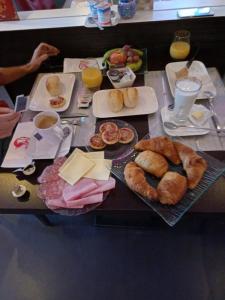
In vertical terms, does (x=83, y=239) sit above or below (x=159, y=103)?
below

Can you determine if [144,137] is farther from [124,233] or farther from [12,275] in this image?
[12,275]

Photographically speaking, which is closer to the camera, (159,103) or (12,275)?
(159,103)

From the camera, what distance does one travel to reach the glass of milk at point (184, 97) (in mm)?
803

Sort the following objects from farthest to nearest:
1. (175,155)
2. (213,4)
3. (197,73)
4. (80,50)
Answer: (80,50), (213,4), (197,73), (175,155)

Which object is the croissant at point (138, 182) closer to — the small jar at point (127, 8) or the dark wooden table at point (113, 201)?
the dark wooden table at point (113, 201)

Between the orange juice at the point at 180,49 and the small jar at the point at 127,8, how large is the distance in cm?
25

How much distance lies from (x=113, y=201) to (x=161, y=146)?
238 millimetres

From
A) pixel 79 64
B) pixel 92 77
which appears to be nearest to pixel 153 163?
pixel 92 77

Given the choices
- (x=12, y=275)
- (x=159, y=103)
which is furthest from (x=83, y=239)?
(x=159, y=103)

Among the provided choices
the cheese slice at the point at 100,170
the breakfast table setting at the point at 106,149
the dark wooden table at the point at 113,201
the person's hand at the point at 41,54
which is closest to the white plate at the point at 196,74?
the breakfast table setting at the point at 106,149

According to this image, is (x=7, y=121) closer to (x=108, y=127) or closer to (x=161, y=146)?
(x=108, y=127)

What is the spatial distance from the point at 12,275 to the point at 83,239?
1.32 feet

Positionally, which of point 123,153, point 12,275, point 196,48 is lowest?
point 12,275

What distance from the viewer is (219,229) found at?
1.23 meters
